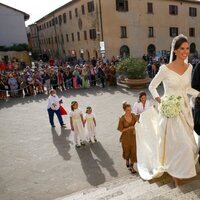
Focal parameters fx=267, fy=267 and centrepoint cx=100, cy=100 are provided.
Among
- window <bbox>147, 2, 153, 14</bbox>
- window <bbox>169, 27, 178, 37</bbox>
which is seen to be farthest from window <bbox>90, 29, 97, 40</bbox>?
window <bbox>169, 27, 178, 37</bbox>

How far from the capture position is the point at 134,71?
16.2 metres

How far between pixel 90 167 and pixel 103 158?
572mm

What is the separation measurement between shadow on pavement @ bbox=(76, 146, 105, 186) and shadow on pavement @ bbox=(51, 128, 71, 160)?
1.21ft

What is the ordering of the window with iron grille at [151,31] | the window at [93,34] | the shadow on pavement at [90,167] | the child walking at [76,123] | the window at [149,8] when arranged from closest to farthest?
1. the shadow on pavement at [90,167]
2. the child walking at [76,123]
3. the window at [93,34]
4. the window at [149,8]
5. the window with iron grille at [151,31]

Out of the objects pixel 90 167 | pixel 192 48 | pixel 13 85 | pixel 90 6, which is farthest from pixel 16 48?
pixel 90 167

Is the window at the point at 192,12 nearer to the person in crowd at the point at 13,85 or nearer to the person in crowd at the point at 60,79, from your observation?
the person in crowd at the point at 60,79

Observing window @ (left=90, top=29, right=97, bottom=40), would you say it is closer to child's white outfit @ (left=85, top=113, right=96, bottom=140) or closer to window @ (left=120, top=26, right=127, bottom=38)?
window @ (left=120, top=26, right=127, bottom=38)

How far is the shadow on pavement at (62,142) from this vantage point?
7617 millimetres

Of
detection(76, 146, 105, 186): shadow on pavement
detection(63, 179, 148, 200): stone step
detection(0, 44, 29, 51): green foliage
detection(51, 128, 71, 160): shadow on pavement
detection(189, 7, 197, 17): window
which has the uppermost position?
detection(189, 7, 197, 17): window

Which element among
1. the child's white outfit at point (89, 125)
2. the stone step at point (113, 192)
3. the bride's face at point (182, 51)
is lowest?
the stone step at point (113, 192)

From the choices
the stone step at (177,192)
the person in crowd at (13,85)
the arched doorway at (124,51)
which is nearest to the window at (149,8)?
the arched doorway at (124,51)

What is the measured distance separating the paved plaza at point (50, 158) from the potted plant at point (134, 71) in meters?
4.23

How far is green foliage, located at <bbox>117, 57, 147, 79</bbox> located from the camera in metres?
16.1

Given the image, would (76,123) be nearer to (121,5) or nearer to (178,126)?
(178,126)
